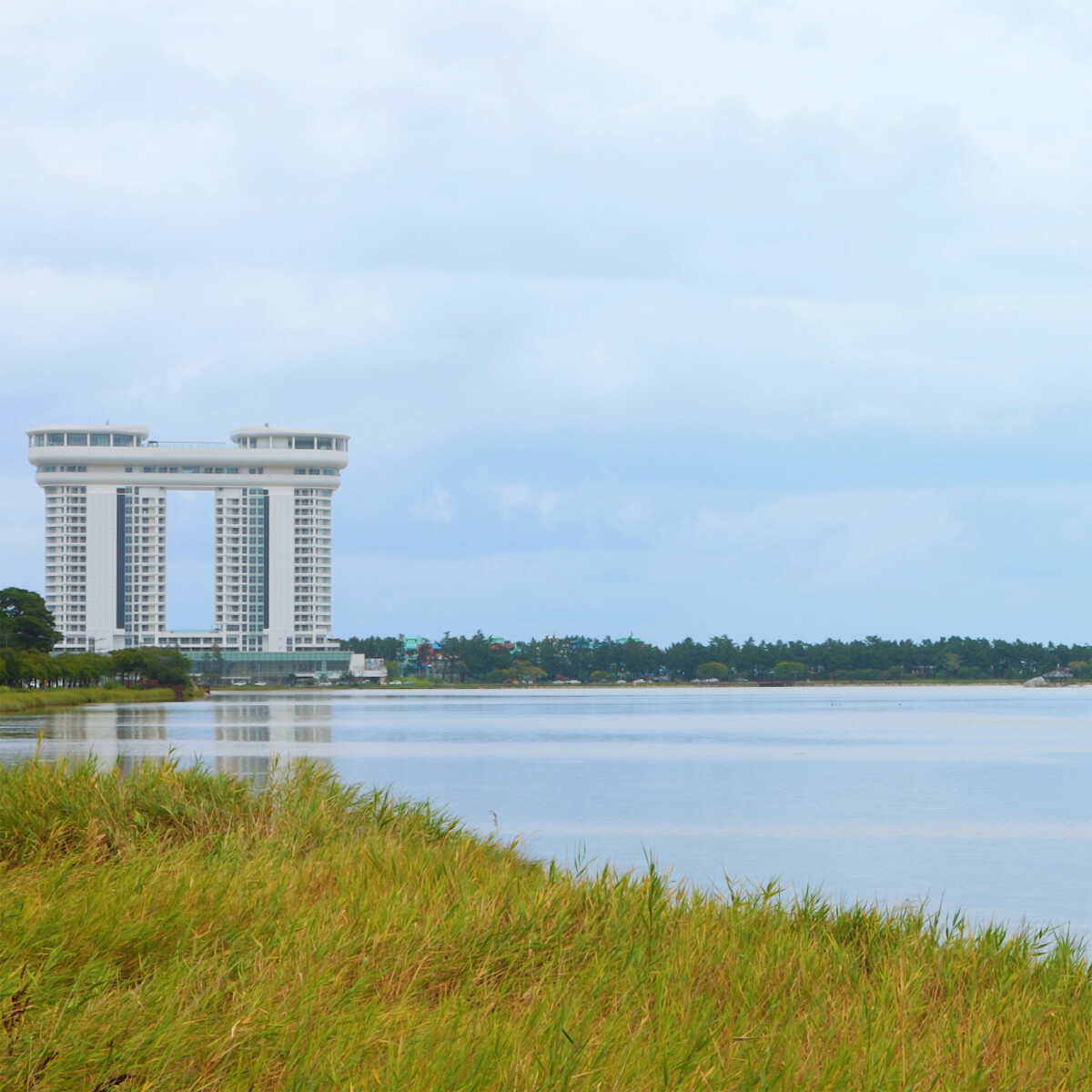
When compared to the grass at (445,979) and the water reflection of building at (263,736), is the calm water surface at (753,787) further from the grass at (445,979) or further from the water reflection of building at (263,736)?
the grass at (445,979)

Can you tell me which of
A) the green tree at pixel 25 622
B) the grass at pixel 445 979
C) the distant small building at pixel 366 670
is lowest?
the distant small building at pixel 366 670

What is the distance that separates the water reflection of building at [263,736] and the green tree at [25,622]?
21331mm

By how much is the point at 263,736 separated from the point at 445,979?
118 ft

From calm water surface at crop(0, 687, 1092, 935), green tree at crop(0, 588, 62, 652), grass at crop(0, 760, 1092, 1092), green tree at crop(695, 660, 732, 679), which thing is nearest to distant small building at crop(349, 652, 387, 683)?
green tree at crop(695, 660, 732, 679)

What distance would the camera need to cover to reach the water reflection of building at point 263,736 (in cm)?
2670

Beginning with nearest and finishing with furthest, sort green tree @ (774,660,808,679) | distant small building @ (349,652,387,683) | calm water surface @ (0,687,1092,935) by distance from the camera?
calm water surface @ (0,687,1092,935)
green tree @ (774,660,808,679)
distant small building @ (349,652,387,683)

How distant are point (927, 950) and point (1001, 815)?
48.7 ft

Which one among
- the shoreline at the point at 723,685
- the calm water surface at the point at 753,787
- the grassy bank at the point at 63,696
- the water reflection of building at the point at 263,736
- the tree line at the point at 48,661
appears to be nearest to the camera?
the calm water surface at the point at 753,787

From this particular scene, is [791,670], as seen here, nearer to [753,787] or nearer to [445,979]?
[753,787]

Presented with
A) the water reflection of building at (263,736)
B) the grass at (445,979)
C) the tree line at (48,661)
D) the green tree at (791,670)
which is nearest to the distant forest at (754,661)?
the green tree at (791,670)

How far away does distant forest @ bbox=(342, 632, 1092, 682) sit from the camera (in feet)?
556

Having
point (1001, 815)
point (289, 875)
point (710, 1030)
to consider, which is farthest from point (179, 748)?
point (710, 1030)

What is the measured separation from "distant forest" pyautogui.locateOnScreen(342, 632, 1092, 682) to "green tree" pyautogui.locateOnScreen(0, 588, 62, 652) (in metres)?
92.6

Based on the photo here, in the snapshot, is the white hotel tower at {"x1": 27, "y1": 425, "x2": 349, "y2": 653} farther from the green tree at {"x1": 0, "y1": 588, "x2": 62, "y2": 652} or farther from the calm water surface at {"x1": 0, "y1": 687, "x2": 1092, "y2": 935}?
the calm water surface at {"x1": 0, "y1": 687, "x2": 1092, "y2": 935}
